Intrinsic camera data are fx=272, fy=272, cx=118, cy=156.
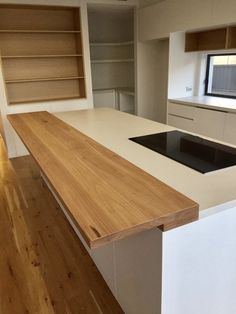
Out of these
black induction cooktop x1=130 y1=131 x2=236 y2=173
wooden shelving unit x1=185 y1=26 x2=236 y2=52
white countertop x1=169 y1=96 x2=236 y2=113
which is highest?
wooden shelving unit x1=185 y1=26 x2=236 y2=52

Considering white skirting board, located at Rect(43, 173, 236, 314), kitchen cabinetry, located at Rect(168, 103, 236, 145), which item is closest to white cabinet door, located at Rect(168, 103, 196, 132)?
kitchen cabinetry, located at Rect(168, 103, 236, 145)

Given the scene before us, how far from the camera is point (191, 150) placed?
1577mm

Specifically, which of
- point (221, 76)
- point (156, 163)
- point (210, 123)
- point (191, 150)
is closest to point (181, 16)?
point (221, 76)

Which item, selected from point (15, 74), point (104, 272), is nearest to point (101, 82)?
point (15, 74)

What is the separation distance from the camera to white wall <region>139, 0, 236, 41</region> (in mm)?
2959

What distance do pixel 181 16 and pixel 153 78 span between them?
4.39ft

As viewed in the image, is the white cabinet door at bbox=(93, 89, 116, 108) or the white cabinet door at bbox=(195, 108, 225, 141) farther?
the white cabinet door at bbox=(93, 89, 116, 108)

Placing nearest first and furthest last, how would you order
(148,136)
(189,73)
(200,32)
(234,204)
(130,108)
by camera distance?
1. (234,204)
2. (148,136)
3. (200,32)
4. (189,73)
5. (130,108)

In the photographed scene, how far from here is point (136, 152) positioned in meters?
1.55

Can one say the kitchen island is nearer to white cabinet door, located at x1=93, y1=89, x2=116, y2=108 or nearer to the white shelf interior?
white cabinet door, located at x1=93, y1=89, x2=116, y2=108

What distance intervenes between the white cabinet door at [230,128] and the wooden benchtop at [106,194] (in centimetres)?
198

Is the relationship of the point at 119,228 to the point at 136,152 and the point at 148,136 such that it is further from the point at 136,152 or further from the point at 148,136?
the point at 148,136

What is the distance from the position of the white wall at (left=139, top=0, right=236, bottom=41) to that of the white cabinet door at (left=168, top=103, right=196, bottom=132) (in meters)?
1.00

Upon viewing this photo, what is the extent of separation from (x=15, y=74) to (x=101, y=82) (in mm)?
1942
